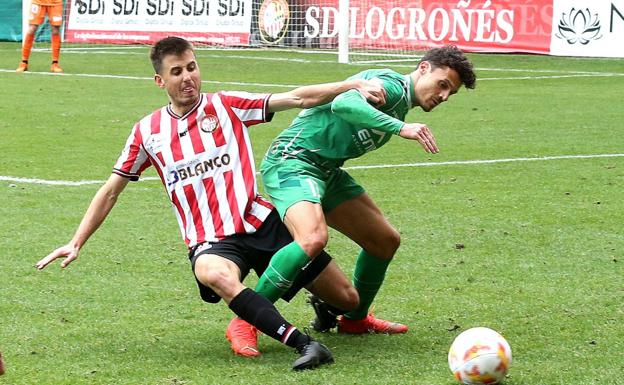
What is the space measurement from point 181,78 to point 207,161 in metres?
0.38

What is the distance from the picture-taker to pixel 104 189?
5.50 m

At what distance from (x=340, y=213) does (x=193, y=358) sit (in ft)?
3.50

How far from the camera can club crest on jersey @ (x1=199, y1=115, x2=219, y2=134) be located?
216 inches

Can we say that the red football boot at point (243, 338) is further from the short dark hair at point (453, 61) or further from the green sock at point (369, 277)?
the short dark hair at point (453, 61)

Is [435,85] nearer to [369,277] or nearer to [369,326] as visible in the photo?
[369,277]

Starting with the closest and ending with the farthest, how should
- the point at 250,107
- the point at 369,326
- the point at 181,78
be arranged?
the point at 181,78
the point at 250,107
the point at 369,326

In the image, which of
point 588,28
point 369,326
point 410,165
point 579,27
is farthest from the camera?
point 579,27

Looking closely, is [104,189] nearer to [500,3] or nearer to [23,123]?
[23,123]

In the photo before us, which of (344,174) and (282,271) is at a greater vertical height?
(344,174)

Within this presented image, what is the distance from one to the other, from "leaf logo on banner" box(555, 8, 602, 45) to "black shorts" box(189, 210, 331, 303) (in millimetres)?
17764

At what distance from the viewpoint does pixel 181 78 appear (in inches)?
214

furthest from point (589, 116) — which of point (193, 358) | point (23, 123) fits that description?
point (193, 358)

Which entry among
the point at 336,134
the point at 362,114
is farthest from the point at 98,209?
the point at 362,114

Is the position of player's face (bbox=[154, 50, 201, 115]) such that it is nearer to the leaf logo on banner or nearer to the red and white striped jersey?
the red and white striped jersey
